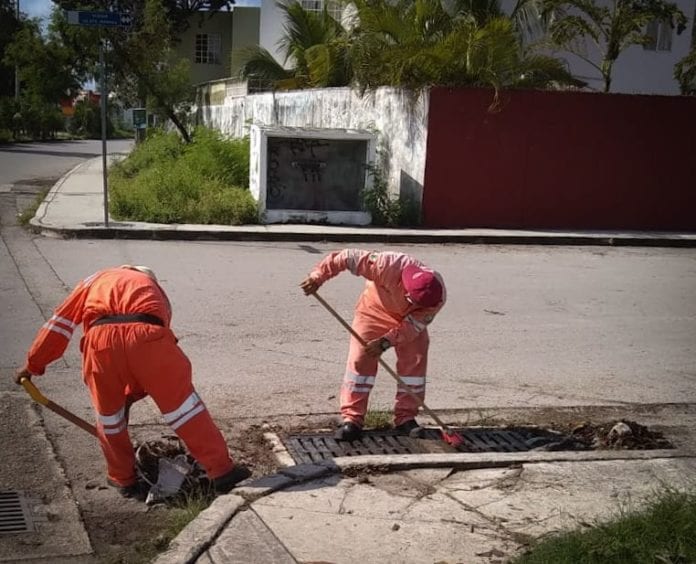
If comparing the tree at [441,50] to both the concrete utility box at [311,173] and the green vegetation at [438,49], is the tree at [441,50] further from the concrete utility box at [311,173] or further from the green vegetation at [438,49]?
the concrete utility box at [311,173]

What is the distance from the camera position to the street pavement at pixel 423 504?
3.92 meters

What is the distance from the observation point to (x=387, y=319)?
5480 millimetres

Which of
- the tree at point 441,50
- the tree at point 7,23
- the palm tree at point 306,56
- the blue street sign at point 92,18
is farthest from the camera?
the tree at point 7,23

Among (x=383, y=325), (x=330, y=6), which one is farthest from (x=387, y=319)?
(x=330, y=6)

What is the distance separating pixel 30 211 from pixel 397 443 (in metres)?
12.2

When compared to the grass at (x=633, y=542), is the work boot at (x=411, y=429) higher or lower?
lower

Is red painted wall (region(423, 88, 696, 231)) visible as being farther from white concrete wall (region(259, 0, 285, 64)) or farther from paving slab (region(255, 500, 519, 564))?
white concrete wall (region(259, 0, 285, 64))

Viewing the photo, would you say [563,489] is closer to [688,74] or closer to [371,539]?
[371,539]

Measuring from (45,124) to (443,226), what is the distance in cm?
4246

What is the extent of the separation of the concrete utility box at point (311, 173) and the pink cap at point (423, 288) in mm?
10412

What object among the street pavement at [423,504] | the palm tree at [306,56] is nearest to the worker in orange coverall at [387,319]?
the street pavement at [423,504]

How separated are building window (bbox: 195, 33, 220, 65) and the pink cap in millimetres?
45108

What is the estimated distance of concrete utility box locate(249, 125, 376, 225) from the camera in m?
15.6

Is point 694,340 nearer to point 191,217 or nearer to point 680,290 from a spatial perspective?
point 680,290
